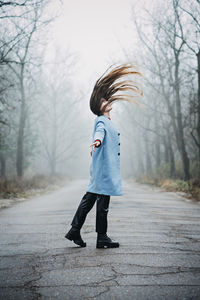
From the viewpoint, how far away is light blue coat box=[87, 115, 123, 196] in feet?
11.0

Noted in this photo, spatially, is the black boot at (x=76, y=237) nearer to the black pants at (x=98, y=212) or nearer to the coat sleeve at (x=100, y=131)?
the black pants at (x=98, y=212)

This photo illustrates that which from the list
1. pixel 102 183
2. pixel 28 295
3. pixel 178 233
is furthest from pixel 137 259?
pixel 178 233

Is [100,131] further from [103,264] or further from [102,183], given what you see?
[103,264]

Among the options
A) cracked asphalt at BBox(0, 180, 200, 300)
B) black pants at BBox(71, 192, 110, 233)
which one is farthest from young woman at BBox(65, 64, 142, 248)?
cracked asphalt at BBox(0, 180, 200, 300)

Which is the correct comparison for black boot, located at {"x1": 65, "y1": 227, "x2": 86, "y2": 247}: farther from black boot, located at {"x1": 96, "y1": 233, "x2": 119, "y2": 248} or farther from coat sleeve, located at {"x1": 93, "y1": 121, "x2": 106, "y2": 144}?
coat sleeve, located at {"x1": 93, "y1": 121, "x2": 106, "y2": 144}

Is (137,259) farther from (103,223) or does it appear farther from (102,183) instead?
(102,183)

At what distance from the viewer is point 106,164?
134 inches

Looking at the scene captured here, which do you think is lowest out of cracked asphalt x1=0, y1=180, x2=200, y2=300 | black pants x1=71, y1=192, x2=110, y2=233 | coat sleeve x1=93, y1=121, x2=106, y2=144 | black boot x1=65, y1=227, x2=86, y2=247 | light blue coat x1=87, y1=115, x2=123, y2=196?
cracked asphalt x1=0, y1=180, x2=200, y2=300

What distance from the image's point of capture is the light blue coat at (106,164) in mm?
3342

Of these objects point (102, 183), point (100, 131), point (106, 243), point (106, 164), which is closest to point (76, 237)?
point (106, 243)

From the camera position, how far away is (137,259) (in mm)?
2775

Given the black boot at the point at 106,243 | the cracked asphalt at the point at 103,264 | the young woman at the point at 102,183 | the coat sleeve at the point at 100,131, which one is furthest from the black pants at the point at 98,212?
the coat sleeve at the point at 100,131

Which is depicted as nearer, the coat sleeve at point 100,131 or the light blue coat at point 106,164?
the coat sleeve at point 100,131

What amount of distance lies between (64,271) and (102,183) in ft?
3.86
